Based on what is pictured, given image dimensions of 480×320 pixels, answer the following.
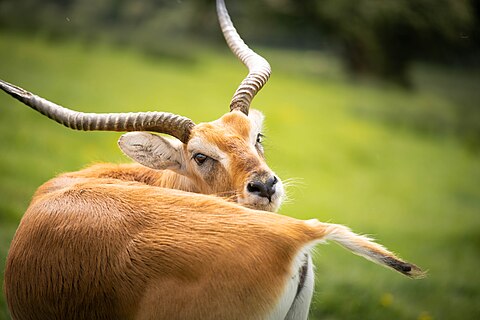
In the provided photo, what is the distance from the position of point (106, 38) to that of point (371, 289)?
15762 millimetres

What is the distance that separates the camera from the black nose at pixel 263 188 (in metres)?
5.88

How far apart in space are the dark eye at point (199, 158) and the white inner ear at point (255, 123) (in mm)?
447

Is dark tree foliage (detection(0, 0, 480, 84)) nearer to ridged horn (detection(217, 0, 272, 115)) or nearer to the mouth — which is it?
ridged horn (detection(217, 0, 272, 115))

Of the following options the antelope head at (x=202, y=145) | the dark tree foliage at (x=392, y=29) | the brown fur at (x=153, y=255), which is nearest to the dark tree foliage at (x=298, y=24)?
the dark tree foliage at (x=392, y=29)


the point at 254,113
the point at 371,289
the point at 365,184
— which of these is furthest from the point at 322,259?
the point at 365,184

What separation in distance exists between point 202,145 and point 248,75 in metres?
1.06

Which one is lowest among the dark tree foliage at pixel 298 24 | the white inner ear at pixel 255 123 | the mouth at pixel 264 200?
the mouth at pixel 264 200

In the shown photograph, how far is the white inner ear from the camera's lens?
261 inches

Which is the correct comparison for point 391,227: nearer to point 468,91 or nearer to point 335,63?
point 468,91

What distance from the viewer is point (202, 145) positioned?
6375 millimetres

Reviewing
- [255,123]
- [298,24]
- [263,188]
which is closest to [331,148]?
[298,24]

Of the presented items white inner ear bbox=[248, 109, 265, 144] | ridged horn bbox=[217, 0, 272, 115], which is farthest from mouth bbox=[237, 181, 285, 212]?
ridged horn bbox=[217, 0, 272, 115]

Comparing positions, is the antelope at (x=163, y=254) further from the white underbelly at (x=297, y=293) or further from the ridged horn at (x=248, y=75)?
the ridged horn at (x=248, y=75)

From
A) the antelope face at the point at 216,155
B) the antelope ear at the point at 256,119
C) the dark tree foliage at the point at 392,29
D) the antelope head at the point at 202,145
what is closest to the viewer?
the antelope head at the point at 202,145
